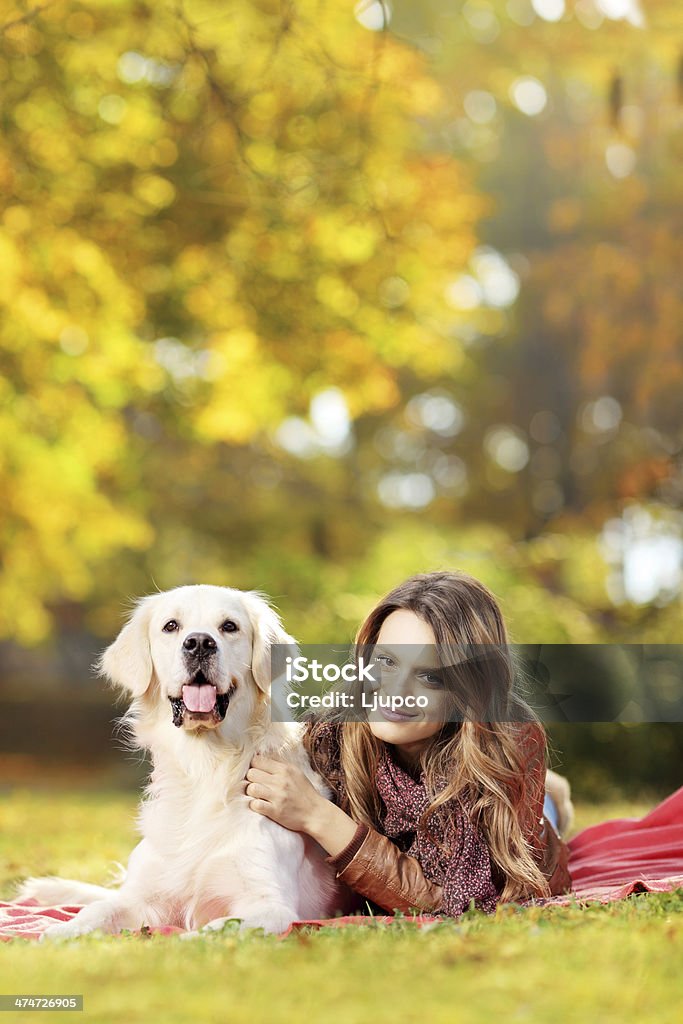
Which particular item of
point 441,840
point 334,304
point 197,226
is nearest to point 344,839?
point 441,840

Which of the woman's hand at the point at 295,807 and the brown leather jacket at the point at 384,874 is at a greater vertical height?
the woman's hand at the point at 295,807

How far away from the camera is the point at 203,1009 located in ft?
6.55

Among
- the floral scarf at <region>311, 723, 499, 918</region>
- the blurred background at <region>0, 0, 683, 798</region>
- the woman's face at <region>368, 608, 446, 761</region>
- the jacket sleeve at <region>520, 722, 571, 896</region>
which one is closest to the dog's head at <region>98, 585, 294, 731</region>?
the woman's face at <region>368, 608, 446, 761</region>

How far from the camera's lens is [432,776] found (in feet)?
9.01

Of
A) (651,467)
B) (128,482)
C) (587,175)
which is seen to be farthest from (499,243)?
(128,482)

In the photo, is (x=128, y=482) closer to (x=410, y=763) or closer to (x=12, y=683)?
(x=12, y=683)

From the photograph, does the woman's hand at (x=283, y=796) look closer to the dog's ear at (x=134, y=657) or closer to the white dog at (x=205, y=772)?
the white dog at (x=205, y=772)

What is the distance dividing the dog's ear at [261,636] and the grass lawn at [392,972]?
616mm

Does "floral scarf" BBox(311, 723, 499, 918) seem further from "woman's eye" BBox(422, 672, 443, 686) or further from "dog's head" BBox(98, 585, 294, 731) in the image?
"dog's head" BBox(98, 585, 294, 731)

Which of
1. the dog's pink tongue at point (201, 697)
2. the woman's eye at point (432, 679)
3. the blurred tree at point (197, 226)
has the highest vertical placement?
the blurred tree at point (197, 226)

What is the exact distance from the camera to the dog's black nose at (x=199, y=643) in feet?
8.51

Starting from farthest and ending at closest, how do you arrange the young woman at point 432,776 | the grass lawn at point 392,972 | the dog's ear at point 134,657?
the dog's ear at point 134,657 < the young woman at point 432,776 < the grass lawn at point 392,972

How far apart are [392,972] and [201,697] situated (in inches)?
31.7

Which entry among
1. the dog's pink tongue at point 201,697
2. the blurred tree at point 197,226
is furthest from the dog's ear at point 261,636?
the blurred tree at point 197,226
